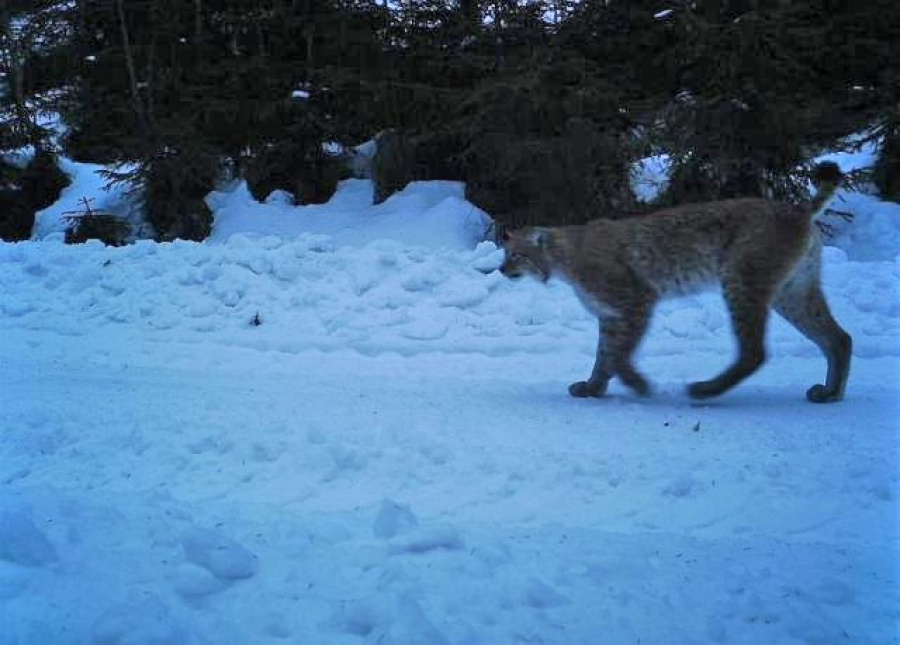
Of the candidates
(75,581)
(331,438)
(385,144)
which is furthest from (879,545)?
(385,144)

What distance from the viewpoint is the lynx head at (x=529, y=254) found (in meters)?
6.14

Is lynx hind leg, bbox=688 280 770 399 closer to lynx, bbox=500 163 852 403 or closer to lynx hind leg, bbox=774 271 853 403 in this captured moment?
lynx, bbox=500 163 852 403

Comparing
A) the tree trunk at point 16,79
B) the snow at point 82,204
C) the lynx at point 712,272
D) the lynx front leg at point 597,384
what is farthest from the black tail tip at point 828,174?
the tree trunk at point 16,79

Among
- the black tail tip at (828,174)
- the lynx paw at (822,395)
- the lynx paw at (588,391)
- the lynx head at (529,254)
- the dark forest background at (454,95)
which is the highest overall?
the dark forest background at (454,95)

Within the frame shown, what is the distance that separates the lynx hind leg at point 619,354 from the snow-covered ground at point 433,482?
180 millimetres

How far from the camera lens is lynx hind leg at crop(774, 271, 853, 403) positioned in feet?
17.1

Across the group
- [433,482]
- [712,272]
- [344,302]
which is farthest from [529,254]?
[433,482]

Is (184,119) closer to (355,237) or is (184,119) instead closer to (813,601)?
(355,237)

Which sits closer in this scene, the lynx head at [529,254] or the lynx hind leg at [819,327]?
the lynx hind leg at [819,327]

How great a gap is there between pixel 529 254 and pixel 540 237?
194 millimetres

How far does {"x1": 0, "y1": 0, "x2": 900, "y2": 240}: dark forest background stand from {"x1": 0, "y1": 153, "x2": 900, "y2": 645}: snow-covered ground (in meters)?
5.04

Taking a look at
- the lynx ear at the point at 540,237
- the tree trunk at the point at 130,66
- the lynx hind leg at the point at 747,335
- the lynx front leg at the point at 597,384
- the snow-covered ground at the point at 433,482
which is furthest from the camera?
the tree trunk at the point at 130,66

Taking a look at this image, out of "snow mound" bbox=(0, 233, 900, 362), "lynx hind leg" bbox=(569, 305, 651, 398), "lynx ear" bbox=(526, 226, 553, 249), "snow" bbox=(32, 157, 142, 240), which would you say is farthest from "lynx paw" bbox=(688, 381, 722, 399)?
"snow" bbox=(32, 157, 142, 240)

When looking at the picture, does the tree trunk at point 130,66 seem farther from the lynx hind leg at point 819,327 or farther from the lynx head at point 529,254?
the lynx hind leg at point 819,327
